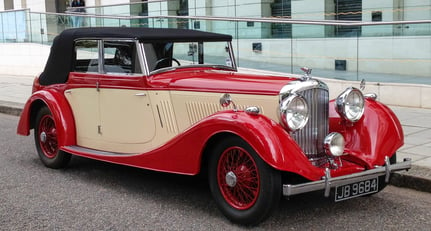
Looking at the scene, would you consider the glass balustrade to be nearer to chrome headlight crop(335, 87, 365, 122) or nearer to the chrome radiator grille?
chrome headlight crop(335, 87, 365, 122)

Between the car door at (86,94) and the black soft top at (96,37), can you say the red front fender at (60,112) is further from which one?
the black soft top at (96,37)

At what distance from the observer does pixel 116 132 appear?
573cm

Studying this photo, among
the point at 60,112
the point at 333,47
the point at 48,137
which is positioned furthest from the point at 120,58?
the point at 333,47

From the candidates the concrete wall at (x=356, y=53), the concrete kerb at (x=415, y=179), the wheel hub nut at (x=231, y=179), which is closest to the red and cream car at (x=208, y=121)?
the wheel hub nut at (x=231, y=179)

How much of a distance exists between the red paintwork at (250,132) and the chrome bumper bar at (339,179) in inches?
Result: 2.9

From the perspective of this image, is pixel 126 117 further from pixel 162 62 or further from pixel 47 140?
pixel 47 140

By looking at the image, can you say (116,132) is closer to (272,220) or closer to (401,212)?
(272,220)

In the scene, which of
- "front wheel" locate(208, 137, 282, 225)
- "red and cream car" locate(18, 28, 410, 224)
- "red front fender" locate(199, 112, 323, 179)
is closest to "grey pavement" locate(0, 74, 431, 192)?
"red and cream car" locate(18, 28, 410, 224)

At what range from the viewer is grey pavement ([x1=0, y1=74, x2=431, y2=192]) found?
533cm

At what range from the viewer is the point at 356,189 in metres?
4.39

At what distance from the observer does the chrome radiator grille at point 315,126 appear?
4.59m

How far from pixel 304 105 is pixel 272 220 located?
39.0 inches

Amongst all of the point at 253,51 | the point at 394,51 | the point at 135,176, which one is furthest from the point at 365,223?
the point at 253,51

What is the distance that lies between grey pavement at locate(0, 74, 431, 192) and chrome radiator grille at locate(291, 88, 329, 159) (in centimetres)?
122
